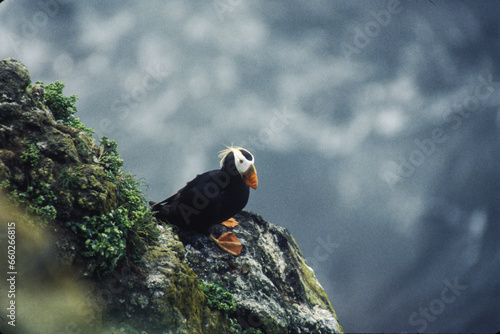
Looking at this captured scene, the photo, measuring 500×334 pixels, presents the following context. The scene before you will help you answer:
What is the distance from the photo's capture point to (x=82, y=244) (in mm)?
5508

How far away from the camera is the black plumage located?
27.8ft

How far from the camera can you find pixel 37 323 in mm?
4816

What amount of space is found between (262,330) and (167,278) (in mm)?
2470

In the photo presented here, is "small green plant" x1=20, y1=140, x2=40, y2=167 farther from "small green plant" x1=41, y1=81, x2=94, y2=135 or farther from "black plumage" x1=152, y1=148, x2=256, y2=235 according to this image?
"black plumage" x1=152, y1=148, x2=256, y2=235

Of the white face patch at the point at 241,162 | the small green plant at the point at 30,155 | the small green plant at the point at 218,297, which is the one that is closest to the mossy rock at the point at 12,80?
the small green plant at the point at 30,155

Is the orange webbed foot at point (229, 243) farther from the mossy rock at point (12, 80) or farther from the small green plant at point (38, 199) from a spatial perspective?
the mossy rock at point (12, 80)

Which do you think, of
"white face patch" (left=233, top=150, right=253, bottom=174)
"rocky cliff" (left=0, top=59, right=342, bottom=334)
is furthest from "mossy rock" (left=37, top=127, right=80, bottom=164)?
"white face patch" (left=233, top=150, right=253, bottom=174)

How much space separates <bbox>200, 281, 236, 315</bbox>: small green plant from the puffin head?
2154 mm

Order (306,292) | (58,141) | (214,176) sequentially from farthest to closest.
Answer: (306,292), (214,176), (58,141)

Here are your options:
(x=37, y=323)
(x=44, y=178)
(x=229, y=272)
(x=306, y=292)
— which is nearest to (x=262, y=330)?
(x=229, y=272)

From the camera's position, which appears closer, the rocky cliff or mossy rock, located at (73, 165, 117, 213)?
the rocky cliff

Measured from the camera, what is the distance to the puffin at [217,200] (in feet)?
27.8

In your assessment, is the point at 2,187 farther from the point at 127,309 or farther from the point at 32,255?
the point at 127,309

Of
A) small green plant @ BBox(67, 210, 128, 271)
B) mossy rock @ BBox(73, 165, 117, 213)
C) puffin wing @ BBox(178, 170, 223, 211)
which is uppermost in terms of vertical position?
puffin wing @ BBox(178, 170, 223, 211)
